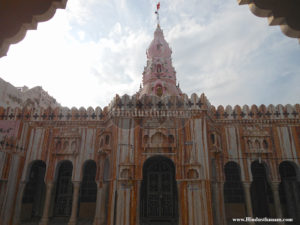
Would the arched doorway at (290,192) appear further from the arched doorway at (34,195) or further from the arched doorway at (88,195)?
the arched doorway at (34,195)

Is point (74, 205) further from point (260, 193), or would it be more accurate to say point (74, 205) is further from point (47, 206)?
point (260, 193)

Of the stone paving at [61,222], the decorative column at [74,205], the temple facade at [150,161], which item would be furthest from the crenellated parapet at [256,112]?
the stone paving at [61,222]

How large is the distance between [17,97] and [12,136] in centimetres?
607

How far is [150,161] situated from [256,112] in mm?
6543

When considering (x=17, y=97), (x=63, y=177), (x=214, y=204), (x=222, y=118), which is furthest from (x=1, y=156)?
(x=222, y=118)

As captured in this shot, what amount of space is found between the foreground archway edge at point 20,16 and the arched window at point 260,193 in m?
12.6

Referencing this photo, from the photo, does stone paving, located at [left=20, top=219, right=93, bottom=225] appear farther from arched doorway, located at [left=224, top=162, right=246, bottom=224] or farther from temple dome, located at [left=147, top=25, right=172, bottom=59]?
temple dome, located at [left=147, top=25, right=172, bottom=59]

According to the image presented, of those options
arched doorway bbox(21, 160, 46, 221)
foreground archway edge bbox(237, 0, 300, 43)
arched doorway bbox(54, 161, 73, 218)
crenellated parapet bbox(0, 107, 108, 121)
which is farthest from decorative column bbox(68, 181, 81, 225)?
foreground archway edge bbox(237, 0, 300, 43)

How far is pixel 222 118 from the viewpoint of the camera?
1162 cm

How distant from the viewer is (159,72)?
16.8 meters

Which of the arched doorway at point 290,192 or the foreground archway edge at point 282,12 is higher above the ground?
the foreground archway edge at point 282,12

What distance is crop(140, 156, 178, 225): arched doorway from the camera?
34.2 feet

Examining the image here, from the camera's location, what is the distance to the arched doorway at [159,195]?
1041 centimetres

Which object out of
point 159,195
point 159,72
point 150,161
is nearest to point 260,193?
point 159,195
